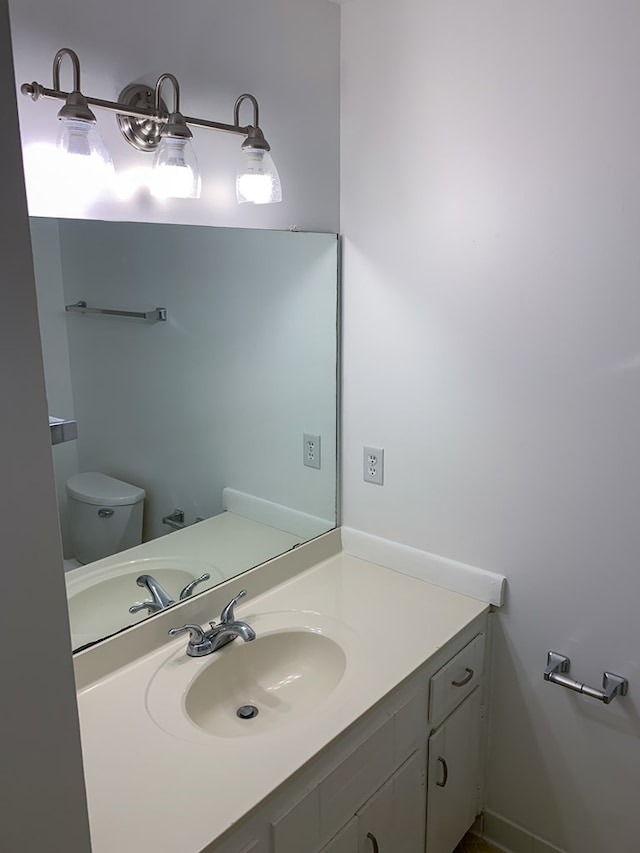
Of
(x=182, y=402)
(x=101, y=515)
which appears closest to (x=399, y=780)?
(x=101, y=515)

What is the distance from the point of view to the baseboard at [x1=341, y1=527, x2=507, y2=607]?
177 cm

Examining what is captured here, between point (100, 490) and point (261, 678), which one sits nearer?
point (100, 490)

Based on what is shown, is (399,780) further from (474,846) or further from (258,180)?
(258,180)

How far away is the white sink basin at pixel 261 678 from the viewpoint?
4.71ft

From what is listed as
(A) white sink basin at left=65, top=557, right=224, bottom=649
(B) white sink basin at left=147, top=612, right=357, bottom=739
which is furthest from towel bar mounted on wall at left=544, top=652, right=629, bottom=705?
(A) white sink basin at left=65, top=557, right=224, bottom=649

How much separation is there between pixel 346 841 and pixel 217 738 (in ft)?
1.20

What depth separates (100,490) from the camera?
1479mm

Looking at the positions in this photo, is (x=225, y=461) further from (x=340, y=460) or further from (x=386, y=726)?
(x=386, y=726)

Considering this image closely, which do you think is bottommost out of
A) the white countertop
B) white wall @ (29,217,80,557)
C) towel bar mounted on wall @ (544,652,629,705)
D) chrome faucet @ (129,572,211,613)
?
towel bar mounted on wall @ (544,652,629,705)

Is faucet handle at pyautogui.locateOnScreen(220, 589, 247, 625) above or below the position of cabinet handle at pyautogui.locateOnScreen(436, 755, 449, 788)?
above

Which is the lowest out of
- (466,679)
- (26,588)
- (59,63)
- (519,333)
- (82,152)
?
(466,679)

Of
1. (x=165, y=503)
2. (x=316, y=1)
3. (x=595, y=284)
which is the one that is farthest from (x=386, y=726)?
(x=316, y=1)

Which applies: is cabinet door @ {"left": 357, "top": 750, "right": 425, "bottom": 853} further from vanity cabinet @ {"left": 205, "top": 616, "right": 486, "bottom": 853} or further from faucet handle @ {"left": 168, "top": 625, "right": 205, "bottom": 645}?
faucet handle @ {"left": 168, "top": 625, "right": 205, "bottom": 645}

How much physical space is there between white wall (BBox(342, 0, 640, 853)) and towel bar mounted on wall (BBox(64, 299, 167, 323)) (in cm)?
59
